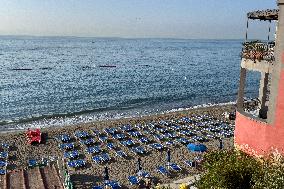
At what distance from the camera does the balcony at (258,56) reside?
16672 millimetres

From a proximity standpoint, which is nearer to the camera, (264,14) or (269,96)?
(269,96)

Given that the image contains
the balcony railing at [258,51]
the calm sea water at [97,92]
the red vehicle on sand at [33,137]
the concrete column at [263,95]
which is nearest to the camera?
the balcony railing at [258,51]

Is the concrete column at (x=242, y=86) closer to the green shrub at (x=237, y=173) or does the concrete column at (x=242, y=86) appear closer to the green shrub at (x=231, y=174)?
the green shrub at (x=237, y=173)

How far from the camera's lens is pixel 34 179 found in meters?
20.2

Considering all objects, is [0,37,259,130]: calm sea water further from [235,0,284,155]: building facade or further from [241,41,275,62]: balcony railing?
[241,41,275,62]: balcony railing

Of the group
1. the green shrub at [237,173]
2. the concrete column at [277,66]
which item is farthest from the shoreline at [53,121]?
the green shrub at [237,173]

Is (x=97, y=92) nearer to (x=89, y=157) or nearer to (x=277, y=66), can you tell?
(x=89, y=157)

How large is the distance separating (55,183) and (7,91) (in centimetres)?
4602

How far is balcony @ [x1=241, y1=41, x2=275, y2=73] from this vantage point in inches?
656

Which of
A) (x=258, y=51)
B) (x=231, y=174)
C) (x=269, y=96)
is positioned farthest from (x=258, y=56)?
(x=231, y=174)

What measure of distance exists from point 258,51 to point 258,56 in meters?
0.25

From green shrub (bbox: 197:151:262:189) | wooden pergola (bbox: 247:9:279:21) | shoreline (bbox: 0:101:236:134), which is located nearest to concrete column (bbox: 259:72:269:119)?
wooden pergola (bbox: 247:9:279:21)

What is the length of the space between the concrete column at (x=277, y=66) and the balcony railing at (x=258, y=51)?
0.52 metres

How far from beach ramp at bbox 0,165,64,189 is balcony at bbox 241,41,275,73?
40.3 feet
